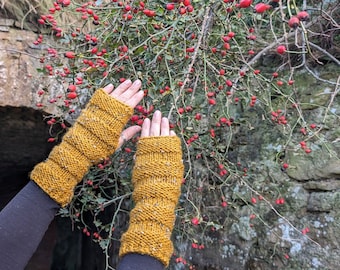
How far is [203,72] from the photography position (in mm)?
1188

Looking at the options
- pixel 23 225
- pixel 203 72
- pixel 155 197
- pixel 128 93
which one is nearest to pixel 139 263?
pixel 155 197

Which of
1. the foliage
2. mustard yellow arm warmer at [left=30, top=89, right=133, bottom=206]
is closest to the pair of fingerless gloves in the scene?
mustard yellow arm warmer at [left=30, top=89, right=133, bottom=206]

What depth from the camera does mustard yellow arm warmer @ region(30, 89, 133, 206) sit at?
809mm

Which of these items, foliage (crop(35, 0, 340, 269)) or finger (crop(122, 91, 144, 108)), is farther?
foliage (crop(35, 0, 340, 269))

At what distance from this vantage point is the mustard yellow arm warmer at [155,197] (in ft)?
2.44

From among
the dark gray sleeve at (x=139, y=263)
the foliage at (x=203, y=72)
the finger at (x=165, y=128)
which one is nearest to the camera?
the dark gray sleeve at (x=139, y=263)

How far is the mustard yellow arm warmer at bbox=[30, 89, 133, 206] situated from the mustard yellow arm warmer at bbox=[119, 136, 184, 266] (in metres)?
0.07

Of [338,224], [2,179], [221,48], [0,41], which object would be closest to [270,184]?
[338,224]

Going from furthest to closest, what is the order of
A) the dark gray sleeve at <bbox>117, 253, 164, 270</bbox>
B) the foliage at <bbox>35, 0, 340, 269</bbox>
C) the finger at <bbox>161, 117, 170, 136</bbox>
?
the foliage at <bbox>35, 0, 340, 269</bbox> < the finger at <bbox>161, 117, 170, 136</bbox> < the dark gray sleeve at <bbox>117, 253, 164, 270</bbox>

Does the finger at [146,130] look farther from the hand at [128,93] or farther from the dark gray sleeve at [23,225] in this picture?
the dark gray sleeve at [23,225]

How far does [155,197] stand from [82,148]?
0.18 meters

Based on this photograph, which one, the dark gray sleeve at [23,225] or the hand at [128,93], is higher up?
the hand at [128,93]

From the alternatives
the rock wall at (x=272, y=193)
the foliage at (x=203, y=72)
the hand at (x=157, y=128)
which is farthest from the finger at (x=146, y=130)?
the rock wall at (x=272, y=193)

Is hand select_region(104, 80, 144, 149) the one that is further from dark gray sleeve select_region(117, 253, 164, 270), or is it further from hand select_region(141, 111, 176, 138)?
dark gray sleeve select_region(117, 253, 164, 270)
